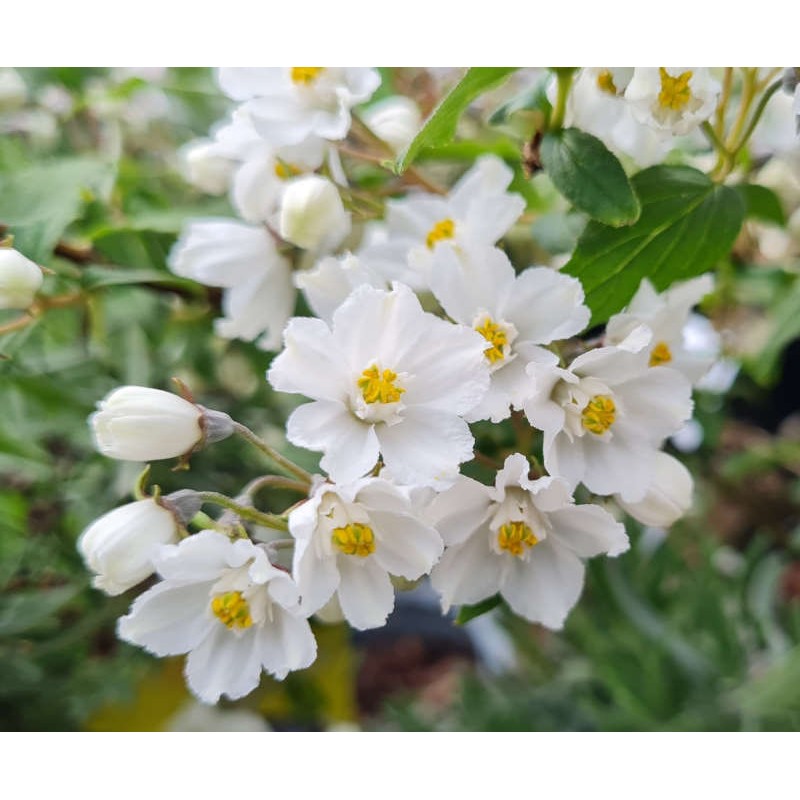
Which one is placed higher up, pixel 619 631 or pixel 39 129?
pixel 39 129

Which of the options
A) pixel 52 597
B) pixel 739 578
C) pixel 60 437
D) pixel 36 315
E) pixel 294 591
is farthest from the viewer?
pixel 739 578

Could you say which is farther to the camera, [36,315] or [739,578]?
[739,578]

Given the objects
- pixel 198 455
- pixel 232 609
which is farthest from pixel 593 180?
pixel 198 455

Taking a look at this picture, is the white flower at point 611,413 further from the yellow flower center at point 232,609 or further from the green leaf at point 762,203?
the green leaf at point 762,203

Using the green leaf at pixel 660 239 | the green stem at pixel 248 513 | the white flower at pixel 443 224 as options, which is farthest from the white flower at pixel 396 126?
the green stem at pixel 248 513
